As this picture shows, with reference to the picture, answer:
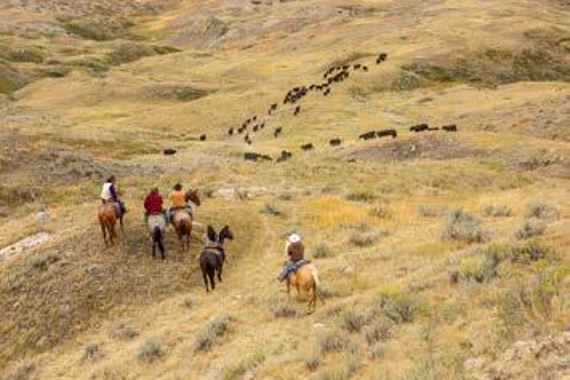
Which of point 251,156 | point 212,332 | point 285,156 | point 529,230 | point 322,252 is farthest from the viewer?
point 251,156

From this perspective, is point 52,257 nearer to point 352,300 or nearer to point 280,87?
point 352,300

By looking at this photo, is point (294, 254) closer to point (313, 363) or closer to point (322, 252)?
point (322, 252)

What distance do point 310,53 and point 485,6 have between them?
34917 mm

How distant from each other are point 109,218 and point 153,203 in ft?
5.11

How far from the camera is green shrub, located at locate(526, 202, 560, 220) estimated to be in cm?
2296

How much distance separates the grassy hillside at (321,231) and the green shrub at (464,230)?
8cm

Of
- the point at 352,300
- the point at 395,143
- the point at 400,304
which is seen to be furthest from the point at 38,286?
the point at 395,143

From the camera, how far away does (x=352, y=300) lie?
57.5ft

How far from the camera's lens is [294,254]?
62.1ft

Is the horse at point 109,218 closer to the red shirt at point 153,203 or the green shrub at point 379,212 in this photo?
the red shirt at point 153,203

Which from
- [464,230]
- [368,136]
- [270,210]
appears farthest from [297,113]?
Answer: [464,230]

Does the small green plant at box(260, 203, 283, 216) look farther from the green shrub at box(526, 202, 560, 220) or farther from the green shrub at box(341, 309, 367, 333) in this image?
the green shrub at box(341, 309, 367, 333)

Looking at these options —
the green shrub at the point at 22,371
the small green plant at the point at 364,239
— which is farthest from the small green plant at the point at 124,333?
the small green plant at the point at 364,239

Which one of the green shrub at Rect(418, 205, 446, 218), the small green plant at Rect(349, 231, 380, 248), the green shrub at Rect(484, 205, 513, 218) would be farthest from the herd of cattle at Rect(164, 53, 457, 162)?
the small green plant at Rect(349, 231, 380, 248)
